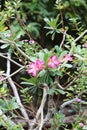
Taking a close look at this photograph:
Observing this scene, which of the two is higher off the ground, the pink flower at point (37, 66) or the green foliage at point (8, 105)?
the pink flower at point (37, 66)

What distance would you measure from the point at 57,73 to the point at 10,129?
397 mm

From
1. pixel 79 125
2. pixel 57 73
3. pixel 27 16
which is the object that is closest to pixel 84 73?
pixel 57 73

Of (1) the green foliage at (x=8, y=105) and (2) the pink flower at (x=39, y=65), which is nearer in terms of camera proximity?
(2) the pink flower at (x=39, y=65)

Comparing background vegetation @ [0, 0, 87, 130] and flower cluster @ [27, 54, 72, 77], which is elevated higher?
flower cluster @ [27, 54, 72, 77]

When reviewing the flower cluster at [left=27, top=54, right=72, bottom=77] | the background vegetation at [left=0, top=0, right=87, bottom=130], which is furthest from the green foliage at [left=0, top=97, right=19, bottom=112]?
the flower cluster at [left=27, top=54, right=72, bottom=77]

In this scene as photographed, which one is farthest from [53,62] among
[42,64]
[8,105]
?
[8,105]

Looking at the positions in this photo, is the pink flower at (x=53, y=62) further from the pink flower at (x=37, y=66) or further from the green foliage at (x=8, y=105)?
the green foliage at (x=8, y=105)

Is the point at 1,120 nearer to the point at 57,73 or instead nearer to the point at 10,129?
the point at 10,129

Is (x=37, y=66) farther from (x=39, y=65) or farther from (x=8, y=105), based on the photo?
(x=8, y=105)

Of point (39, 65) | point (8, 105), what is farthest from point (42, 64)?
point (8, 105)

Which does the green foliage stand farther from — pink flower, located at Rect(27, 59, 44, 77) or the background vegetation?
pink flower, located at Rect(27, 59, 44, 77)

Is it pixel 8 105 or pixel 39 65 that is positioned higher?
pixel 39 65

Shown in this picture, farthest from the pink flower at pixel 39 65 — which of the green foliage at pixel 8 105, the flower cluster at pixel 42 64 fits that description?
the green foliage at pixel 8 105

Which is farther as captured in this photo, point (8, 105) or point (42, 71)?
point (8, 105)
